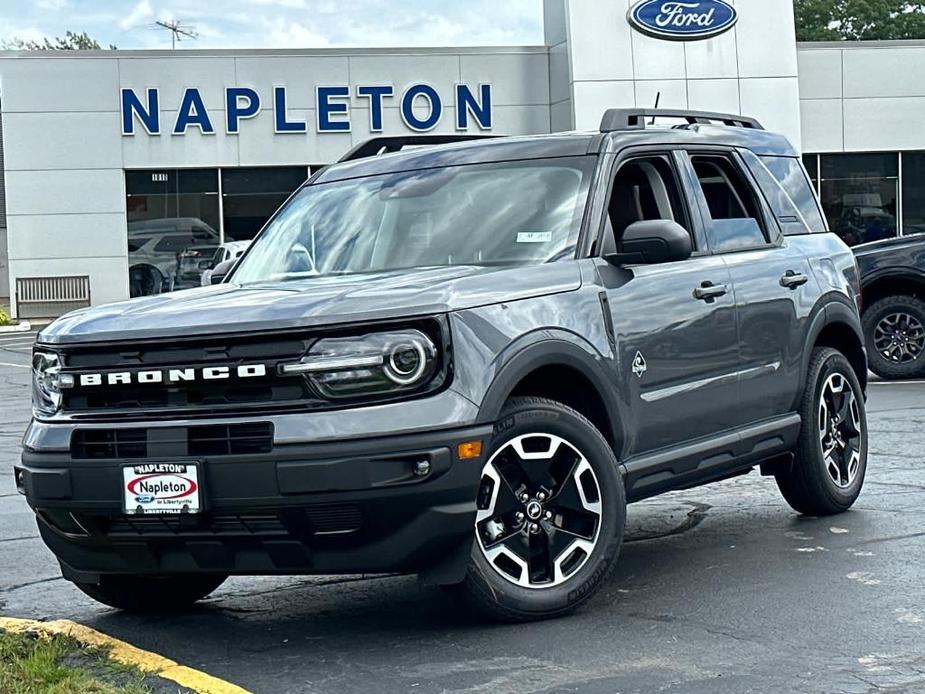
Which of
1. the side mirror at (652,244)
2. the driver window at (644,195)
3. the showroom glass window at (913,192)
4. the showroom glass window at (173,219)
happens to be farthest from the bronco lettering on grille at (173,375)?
the showroom glass window at (913,192)

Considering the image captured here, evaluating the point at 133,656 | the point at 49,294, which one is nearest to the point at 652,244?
the point at 133,656

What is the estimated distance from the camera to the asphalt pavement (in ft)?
16.1

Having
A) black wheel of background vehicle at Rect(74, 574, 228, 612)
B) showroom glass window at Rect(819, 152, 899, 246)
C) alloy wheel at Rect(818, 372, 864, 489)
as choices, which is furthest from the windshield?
showroom glass window at Rect(819, 152, 899, 246)

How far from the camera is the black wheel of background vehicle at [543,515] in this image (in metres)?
5.46

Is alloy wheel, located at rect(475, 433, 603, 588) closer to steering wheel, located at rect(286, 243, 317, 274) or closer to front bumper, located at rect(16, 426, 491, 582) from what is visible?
front bumper, located at rect(16, 426, 491, 582)

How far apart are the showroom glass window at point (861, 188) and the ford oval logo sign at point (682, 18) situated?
391cm

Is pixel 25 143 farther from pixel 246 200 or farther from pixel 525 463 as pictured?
pixel 525 463

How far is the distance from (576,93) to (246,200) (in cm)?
703

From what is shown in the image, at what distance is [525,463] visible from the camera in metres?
5.57

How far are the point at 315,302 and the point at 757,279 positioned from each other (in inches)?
102

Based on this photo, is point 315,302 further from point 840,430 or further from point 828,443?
point 840,430

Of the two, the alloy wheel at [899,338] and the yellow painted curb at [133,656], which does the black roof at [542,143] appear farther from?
the alloy wheel at [899,338]

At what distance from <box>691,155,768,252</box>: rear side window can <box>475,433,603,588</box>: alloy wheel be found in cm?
174

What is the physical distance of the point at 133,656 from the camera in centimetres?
529
